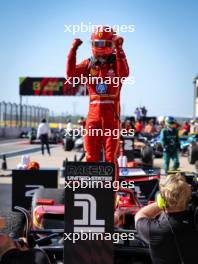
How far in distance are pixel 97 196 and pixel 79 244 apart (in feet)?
0.93

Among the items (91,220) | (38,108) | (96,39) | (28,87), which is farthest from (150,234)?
(38,108)

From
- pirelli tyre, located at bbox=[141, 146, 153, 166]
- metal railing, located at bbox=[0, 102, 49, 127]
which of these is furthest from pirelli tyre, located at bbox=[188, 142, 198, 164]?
metal railing, located at bbox=[0, 102, 49, 127]

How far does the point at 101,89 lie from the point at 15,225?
4.52 ft

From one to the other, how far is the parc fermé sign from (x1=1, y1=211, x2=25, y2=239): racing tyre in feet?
1.90

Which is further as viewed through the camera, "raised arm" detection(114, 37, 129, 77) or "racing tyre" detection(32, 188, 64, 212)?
"racing tyre" detection(32, 188, 64, 212)

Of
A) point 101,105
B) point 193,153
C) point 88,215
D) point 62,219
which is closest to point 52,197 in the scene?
point 62,219

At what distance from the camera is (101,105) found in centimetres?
393

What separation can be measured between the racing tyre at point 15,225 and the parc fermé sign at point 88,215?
0.58m

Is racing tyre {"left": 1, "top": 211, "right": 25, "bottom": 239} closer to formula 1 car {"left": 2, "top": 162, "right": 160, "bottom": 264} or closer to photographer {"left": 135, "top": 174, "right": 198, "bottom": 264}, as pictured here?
formula 1 car {"left": 2, "top": 162, "right": 160, "bottom": 264}

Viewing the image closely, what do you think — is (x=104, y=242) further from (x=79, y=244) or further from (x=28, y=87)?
(x=28, y=87)

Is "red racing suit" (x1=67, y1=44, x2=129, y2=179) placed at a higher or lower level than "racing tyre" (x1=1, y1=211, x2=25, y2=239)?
higher

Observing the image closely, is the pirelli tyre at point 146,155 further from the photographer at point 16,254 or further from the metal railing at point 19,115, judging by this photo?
the metal railing at point 19,115

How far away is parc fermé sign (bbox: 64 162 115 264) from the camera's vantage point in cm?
250

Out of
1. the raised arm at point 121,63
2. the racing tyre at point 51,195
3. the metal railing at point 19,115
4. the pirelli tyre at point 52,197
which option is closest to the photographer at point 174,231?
the pirelli tyre at point 52,197
